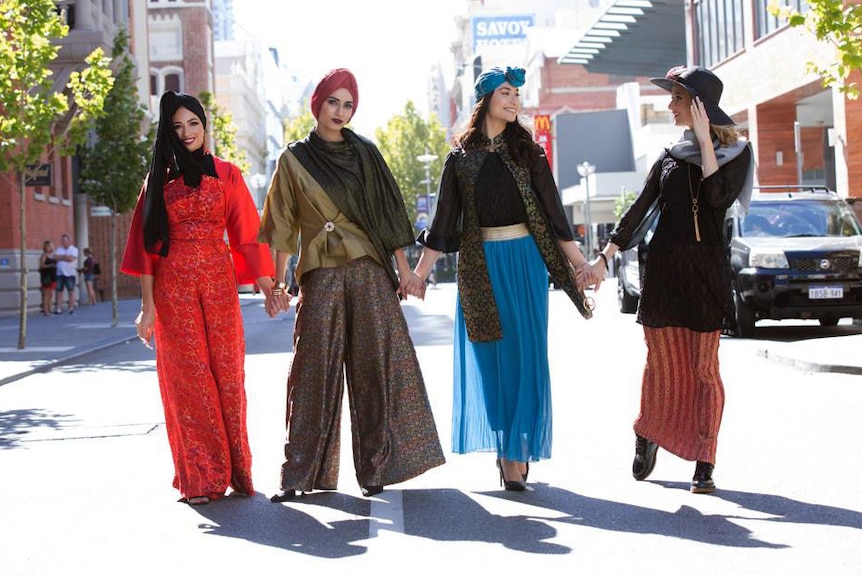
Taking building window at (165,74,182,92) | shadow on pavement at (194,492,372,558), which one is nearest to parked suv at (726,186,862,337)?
shadow on pavement at (194,492,372,558)

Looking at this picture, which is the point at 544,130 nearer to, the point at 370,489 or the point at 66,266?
the point at 66,266

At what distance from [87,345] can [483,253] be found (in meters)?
15.0

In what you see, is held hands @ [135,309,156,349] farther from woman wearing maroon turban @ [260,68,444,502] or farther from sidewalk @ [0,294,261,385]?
sidewalk @ [0,294,261,385]

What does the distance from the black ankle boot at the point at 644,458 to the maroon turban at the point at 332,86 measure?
2125mm

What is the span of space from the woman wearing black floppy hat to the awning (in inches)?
1617

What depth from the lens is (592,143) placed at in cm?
8062

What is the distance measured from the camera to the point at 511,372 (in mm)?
7035

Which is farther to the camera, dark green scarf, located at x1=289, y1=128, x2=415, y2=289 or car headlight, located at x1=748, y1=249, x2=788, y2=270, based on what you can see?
car headlight, located at x1=748, y1=249, x2=788, y2=270

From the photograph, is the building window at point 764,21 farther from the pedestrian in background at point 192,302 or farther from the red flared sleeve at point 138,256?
the red flared sleeve at point 138,256

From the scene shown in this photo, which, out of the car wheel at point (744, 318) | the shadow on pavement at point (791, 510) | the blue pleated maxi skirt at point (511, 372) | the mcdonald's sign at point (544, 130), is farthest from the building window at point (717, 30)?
the mcdonald's sign at point (544, 130)

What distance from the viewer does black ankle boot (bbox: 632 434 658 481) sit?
716 centimetres

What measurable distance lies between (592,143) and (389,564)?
76227mm

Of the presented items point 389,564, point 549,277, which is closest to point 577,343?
point 549,277

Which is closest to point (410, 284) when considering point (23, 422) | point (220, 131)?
point (23, 422)
